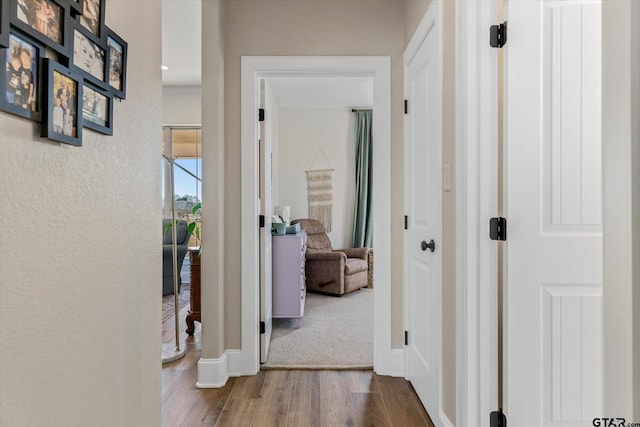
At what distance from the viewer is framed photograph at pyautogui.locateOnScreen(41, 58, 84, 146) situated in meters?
0.73

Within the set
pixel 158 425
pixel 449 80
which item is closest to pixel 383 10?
pixel 449 80

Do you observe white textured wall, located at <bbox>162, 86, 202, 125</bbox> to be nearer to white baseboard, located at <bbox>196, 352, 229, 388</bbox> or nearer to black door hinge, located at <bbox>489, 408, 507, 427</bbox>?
white baseboard, located at <bbox>196, 352, 229, 388</bbox>

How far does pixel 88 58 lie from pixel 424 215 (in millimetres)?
1741

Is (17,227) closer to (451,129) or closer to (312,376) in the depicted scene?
(451,129)

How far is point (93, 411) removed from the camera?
3.01 ft

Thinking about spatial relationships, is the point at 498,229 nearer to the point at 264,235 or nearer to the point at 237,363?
the point at 264,235

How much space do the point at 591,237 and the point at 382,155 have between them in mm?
1332

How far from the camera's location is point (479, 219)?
1529 mm

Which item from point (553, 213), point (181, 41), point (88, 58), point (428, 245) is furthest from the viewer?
point (181, 41)

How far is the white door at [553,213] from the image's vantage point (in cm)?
147

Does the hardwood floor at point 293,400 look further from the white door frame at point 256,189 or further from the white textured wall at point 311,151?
the white textured wall at point 311,151

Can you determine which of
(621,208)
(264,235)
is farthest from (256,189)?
(621,208)

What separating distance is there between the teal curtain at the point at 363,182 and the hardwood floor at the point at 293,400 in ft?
11.4

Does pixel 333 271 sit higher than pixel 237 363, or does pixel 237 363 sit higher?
pixel 333 271
